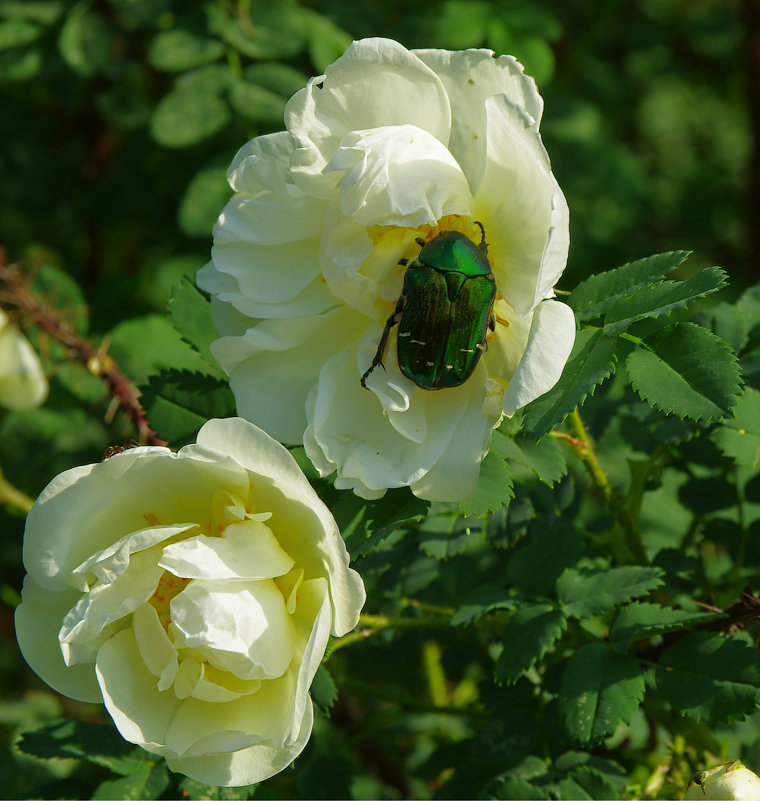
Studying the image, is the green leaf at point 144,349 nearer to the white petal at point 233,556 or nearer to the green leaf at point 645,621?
the white petal at point 233,556

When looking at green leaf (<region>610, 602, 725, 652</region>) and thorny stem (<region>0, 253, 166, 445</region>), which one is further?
thorny stem (<region>0, 253, 166, 445</region>)

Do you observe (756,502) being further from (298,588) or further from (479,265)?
(298,588)

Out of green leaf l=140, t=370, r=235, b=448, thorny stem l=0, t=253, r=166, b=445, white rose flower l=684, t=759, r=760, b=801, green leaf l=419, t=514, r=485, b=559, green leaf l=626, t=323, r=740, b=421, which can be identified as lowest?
green leaf l=419, t=514, r=485, b=559

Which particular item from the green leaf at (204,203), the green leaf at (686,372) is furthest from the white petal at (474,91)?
the green leaf at (204,203)

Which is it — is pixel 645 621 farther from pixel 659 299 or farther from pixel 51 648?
pixel 51 648

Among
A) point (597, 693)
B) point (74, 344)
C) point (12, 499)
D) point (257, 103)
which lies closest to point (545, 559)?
point (597, 693)

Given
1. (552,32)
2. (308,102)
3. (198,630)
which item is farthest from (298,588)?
(552,32)

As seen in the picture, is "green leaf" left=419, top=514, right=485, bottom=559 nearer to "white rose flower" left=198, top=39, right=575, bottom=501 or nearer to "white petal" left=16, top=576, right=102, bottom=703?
"white rose flower" left=198, top=39, right=575, bottom=501

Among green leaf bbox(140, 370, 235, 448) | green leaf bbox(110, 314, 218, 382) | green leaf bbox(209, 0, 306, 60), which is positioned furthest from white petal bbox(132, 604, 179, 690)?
green leaf bbox(209, 0, 306, 60)
